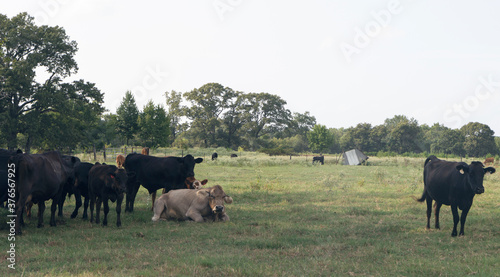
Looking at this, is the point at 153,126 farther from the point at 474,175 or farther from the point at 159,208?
the point at 474,175

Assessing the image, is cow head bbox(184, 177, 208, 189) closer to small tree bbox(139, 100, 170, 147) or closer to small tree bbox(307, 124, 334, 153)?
small tree bbox(139, 100, 170, 147)

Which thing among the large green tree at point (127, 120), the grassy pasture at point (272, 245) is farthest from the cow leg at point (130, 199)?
the large green tree at point (127, 120)

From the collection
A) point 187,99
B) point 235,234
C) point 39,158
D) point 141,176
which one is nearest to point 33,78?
point 141,176

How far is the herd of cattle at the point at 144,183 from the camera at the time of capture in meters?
9.41

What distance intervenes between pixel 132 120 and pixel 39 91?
24.3 meters

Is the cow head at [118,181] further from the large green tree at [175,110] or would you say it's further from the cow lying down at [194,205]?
the large green tree at [175,110]

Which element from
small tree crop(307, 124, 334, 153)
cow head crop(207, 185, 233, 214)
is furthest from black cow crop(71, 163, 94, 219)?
small tree crop(307, 124, 334, 153)

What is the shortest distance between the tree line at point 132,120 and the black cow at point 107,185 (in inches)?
441

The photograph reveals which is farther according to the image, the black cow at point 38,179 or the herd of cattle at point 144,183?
the herd of cattle at point 144,183

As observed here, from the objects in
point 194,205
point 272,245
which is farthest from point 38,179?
point 272,245

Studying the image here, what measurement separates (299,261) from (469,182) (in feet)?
15.1

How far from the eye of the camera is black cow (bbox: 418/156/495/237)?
9.43 m

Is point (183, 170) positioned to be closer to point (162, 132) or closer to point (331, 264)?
point (331, 264)

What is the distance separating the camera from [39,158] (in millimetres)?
9836
